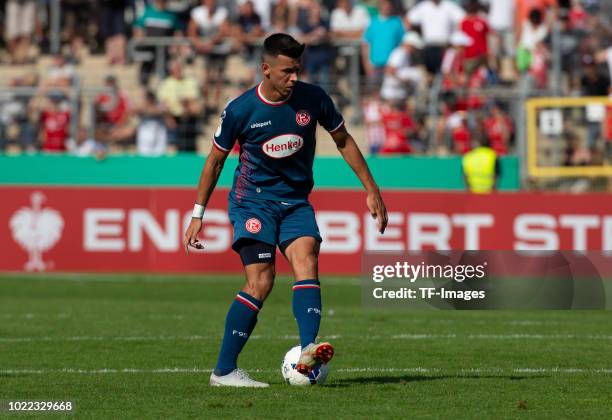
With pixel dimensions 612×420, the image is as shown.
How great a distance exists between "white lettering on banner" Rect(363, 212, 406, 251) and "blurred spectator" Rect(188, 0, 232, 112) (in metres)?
5.19

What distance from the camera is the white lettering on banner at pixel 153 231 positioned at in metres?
20.5

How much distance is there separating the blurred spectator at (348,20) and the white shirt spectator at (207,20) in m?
1.99

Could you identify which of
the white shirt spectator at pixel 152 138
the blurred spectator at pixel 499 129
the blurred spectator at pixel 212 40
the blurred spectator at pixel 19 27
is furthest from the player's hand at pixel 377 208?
the blurred spectator at pixel 19 27

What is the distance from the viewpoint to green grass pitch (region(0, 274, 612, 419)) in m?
8.07

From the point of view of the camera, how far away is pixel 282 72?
28.8ft

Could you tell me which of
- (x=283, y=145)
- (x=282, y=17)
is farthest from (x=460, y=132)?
(x=283, y=145)

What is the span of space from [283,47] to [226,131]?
0.65m

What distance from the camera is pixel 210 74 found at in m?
24.6

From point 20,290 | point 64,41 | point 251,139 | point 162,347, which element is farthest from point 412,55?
point 251,139

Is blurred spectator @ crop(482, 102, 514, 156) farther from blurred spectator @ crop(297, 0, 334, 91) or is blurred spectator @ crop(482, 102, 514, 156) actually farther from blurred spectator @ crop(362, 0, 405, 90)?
blurred spectator @ crop(297, 0, 334, 91)

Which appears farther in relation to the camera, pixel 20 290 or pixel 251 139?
pixel 20 290

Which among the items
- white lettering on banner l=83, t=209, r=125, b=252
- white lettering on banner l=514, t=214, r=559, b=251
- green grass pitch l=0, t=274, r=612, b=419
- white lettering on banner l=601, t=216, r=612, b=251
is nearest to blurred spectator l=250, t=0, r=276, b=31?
white lettering on banner l=83, t=209, r=125, b=252

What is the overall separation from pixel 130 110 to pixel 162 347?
1303cm

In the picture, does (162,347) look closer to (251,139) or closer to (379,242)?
(251,139)
